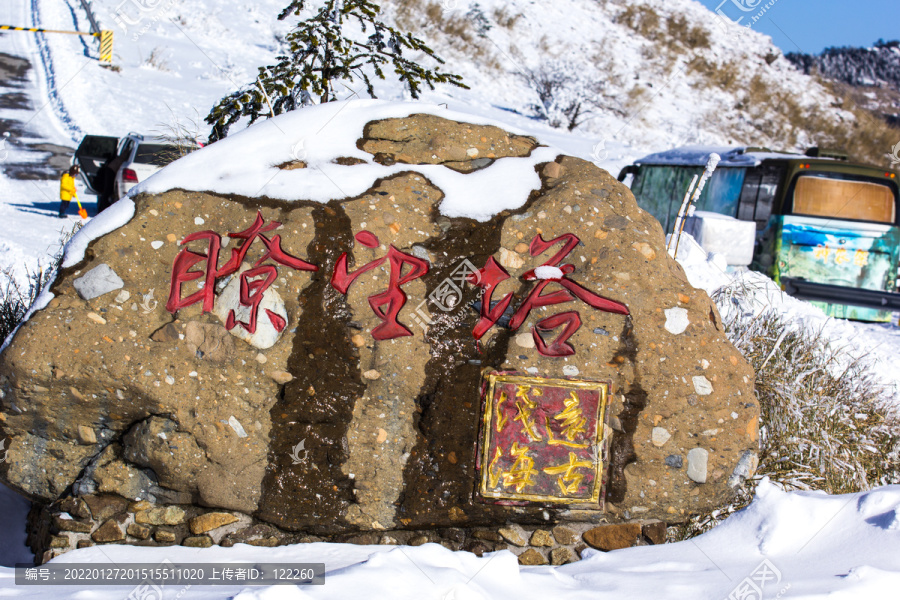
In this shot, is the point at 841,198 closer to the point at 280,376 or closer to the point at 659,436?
the point at 659,436

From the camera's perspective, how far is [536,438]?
9.47ft

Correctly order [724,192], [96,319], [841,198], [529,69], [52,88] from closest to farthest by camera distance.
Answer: [96,319] → [841,198] → [724,192] → [52,88] → [529,69]

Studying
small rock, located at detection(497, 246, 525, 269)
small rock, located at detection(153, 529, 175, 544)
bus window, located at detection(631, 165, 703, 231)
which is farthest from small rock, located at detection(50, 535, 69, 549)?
bus window, located at detection(631, 165, 703, 231)

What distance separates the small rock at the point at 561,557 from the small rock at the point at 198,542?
1501 millimetres

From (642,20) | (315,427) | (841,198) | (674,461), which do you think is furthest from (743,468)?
(642,20)

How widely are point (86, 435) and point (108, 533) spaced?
17.1 inches

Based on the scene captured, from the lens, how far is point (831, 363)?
14.3 feet

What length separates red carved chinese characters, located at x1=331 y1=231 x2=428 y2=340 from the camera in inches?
116

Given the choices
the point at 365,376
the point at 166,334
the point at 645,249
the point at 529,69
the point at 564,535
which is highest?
the point at 529,69

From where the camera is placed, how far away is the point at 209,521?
2.89 metres

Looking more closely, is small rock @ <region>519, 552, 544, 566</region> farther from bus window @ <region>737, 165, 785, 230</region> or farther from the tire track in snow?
the tire track in snow

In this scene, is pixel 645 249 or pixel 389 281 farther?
pixel 645 249

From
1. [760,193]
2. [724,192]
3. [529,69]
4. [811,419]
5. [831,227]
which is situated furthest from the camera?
[529,69]

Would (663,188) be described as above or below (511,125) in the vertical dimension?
below
